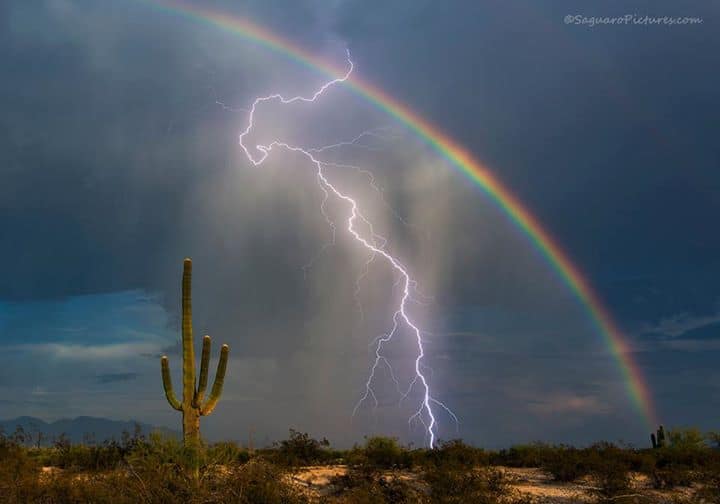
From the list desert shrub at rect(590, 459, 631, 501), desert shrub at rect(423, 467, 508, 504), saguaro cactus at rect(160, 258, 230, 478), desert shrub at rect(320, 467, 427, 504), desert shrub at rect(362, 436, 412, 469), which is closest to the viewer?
desert shrub at rect(320, 467, 427, 504)

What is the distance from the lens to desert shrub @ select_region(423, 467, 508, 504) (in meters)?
→ 14.5

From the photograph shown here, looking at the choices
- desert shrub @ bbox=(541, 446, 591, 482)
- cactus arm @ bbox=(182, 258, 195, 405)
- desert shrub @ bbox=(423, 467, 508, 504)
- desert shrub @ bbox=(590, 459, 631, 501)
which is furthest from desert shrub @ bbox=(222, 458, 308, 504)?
desert shrub @ bbox=(541, 446, 591, 482)

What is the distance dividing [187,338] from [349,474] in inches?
225

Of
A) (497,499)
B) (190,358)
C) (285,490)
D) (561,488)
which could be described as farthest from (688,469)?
(190,358)

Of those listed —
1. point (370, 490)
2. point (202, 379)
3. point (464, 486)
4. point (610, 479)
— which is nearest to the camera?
point (370, 490)

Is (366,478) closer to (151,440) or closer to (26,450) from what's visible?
(151,440)

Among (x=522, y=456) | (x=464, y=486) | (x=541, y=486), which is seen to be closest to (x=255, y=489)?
(x=464, y=486)

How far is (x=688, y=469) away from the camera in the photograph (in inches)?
785

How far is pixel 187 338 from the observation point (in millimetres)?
18156

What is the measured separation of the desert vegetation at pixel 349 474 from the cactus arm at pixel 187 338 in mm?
1349

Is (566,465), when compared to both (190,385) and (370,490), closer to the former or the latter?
(370,490)

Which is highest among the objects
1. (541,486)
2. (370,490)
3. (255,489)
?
(255,489)

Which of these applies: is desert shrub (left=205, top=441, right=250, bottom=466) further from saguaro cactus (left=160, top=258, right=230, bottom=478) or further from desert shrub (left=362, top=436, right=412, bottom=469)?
desert shrub (left=362, top=436, right=412, bottom=469)

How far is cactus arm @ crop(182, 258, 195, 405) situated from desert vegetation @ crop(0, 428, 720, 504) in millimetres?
1349
